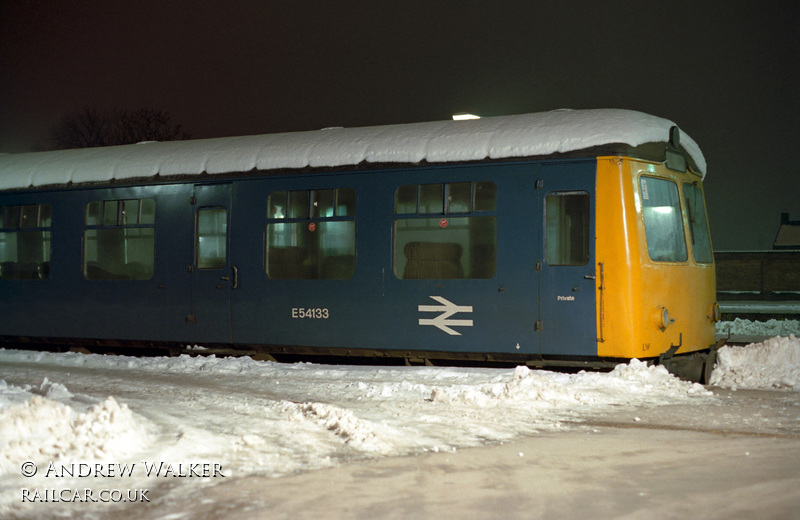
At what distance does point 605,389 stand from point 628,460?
3072mm

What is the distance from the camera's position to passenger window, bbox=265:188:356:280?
11.7 m

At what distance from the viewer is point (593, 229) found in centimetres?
1011

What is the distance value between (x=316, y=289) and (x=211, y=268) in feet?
5.68

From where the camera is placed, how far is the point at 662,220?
10531 mm

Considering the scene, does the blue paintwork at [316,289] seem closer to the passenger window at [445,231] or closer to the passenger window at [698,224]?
the passenger window at [445,231]

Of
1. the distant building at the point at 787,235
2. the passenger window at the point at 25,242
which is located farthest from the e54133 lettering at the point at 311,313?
the distant building at the point at 787,235

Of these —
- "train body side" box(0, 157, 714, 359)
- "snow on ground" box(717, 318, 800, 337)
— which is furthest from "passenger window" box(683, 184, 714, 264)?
"snow on ground" box(717, 318, 800, 337)

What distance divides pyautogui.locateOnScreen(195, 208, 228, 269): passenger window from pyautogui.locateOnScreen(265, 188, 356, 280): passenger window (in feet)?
2.50

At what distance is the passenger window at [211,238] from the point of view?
41.6ft

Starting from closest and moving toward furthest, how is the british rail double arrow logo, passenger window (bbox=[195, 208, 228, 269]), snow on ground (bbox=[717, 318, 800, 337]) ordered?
the british rail double arrow logo → passenger window (bbox=[195, 208, 228, 269]) → snow on ground (bbox=[717, 318, 800, 337])

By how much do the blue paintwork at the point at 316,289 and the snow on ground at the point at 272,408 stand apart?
48cm

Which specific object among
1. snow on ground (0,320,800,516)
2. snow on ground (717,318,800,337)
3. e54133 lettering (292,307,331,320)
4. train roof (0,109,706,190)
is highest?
train roof (0,109,706,190)

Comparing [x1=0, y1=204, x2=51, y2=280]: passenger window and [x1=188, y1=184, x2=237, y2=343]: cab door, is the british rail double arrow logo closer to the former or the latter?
[x1=188, y1=184, x2=237, y2=343]: cab door

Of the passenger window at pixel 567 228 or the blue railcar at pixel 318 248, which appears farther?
the blue railcar at pixel 318 248
